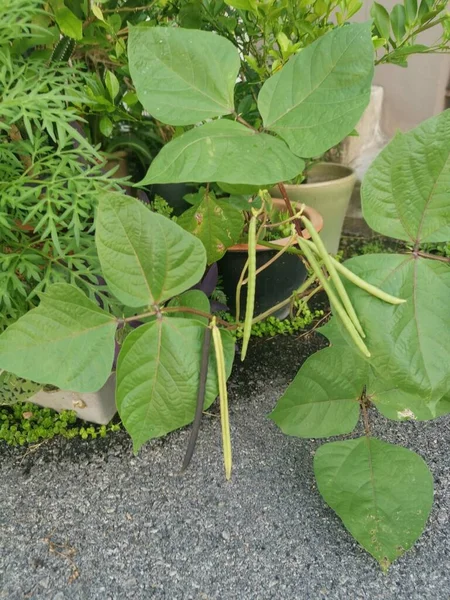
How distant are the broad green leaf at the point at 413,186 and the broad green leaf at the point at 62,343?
1.07 ft

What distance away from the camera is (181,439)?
2.89 feet

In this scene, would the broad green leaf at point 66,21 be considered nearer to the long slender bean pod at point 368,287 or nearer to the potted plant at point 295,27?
the potted plant at point 295,27

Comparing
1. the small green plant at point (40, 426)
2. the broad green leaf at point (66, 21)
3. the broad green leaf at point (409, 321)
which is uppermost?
the broad green leaf at point (66, 21)

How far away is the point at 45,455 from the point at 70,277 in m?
0.35

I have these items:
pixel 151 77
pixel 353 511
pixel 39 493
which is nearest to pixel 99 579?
A: pixel 39 493

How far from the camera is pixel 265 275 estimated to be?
1.12 m

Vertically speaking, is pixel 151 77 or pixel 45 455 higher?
pixel 151 77

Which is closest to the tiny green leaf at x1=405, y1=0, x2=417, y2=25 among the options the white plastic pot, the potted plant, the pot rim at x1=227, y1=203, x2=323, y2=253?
the potted plant

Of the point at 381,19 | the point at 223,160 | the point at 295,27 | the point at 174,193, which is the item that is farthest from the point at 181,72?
the point at 174,193

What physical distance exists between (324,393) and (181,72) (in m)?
0.47

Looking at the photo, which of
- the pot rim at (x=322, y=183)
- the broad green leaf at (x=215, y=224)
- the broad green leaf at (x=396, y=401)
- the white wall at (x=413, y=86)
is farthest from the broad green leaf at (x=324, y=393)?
the white wall at (x=413, y=86)

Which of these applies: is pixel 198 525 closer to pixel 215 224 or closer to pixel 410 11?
pixel 215 224

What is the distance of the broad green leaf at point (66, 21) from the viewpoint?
746mm

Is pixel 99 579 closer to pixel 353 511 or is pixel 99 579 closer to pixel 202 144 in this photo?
pixel 353 511
